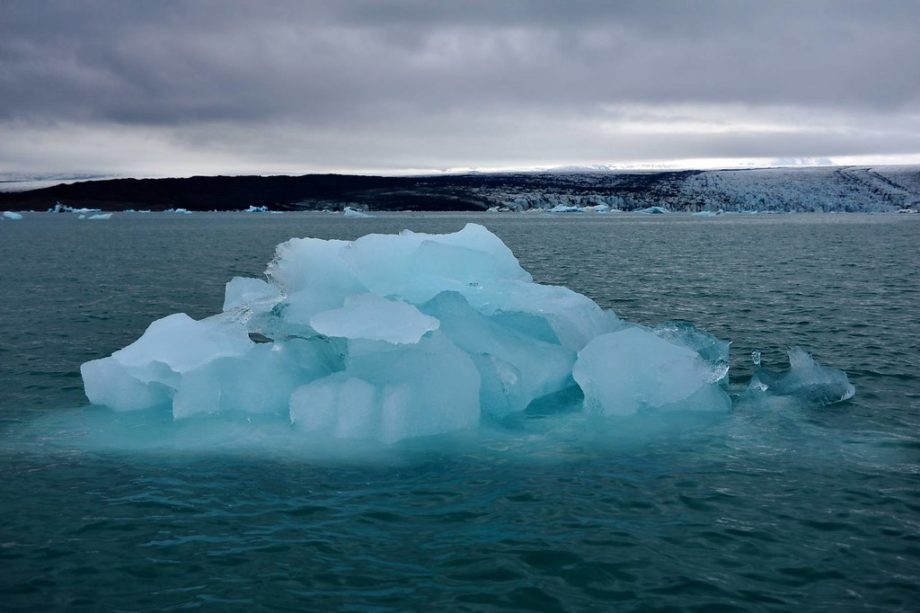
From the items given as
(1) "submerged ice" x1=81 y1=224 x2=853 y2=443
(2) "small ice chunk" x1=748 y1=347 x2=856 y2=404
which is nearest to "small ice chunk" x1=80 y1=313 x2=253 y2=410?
(1) "submerged ice" x1=81 y1=224 x2=853 y2=443

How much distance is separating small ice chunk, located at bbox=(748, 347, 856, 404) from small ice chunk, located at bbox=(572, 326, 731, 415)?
1.11 m

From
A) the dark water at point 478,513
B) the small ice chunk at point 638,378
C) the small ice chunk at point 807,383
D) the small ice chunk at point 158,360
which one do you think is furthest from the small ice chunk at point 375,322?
the small ice chunk at point 807,383

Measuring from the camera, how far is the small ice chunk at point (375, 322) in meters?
8.73

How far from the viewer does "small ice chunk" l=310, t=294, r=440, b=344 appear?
8.73 metres

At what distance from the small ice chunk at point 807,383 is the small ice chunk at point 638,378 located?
1.11 m

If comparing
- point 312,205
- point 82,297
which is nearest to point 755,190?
point 312,205

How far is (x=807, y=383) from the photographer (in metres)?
10.5

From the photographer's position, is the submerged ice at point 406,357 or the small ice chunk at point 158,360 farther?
the small ice chunk at point 158,360

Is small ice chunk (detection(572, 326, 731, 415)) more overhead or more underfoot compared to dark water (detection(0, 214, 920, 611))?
more overhead

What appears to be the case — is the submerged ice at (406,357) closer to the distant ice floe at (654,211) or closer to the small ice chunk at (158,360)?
the small ice chunk at (158,360)

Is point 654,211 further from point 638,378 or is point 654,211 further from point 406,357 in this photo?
point 406,357

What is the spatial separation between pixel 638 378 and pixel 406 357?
2942 millimetres

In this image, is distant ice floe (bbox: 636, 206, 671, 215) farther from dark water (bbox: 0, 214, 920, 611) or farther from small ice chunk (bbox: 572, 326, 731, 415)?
dark water (bbox: 0, 214, 920, 611)

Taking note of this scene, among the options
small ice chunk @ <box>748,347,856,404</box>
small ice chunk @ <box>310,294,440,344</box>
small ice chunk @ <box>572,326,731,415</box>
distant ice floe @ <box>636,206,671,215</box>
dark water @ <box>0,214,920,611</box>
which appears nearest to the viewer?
dark water @ <box>0,214,920,611</box>
